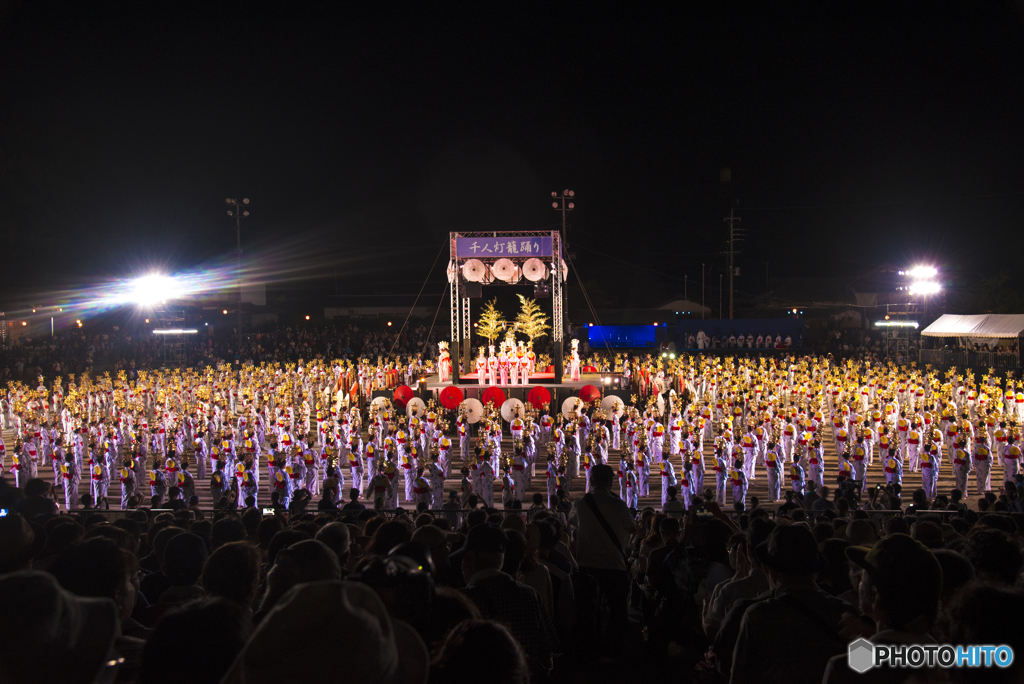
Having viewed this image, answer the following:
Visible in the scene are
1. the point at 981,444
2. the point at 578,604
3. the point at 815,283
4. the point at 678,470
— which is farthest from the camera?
the point at 815,283

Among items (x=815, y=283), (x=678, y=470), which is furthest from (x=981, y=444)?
(x=815, y=283)

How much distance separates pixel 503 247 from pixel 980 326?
66.4 ft

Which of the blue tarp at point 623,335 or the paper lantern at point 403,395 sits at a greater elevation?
the blue tarp at point 623,335

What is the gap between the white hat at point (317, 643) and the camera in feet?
3.50

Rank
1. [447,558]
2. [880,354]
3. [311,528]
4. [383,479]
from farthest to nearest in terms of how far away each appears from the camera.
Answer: [880,354], [383,479], [311,528], [447,558]

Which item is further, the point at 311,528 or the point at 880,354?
the point at 880,354

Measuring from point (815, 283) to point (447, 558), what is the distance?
182 feet

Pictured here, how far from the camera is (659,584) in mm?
3838

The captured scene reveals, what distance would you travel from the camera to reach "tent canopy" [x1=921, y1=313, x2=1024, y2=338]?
23.5m

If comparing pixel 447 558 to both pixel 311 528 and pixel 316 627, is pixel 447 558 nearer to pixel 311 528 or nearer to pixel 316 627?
pixel 311 528

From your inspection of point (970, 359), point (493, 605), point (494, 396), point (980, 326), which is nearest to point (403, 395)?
point (494, 396)

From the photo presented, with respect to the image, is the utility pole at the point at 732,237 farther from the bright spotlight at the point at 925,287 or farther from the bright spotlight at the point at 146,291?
the bright spotlight at the point at 146,291

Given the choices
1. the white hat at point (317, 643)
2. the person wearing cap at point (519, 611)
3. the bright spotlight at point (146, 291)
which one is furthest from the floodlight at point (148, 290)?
the white hat at point (317, 643)

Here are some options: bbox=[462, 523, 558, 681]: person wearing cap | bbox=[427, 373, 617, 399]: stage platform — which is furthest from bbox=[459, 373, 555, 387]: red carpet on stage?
bbox=[462, 523, 558, 681]: person wearing cap
